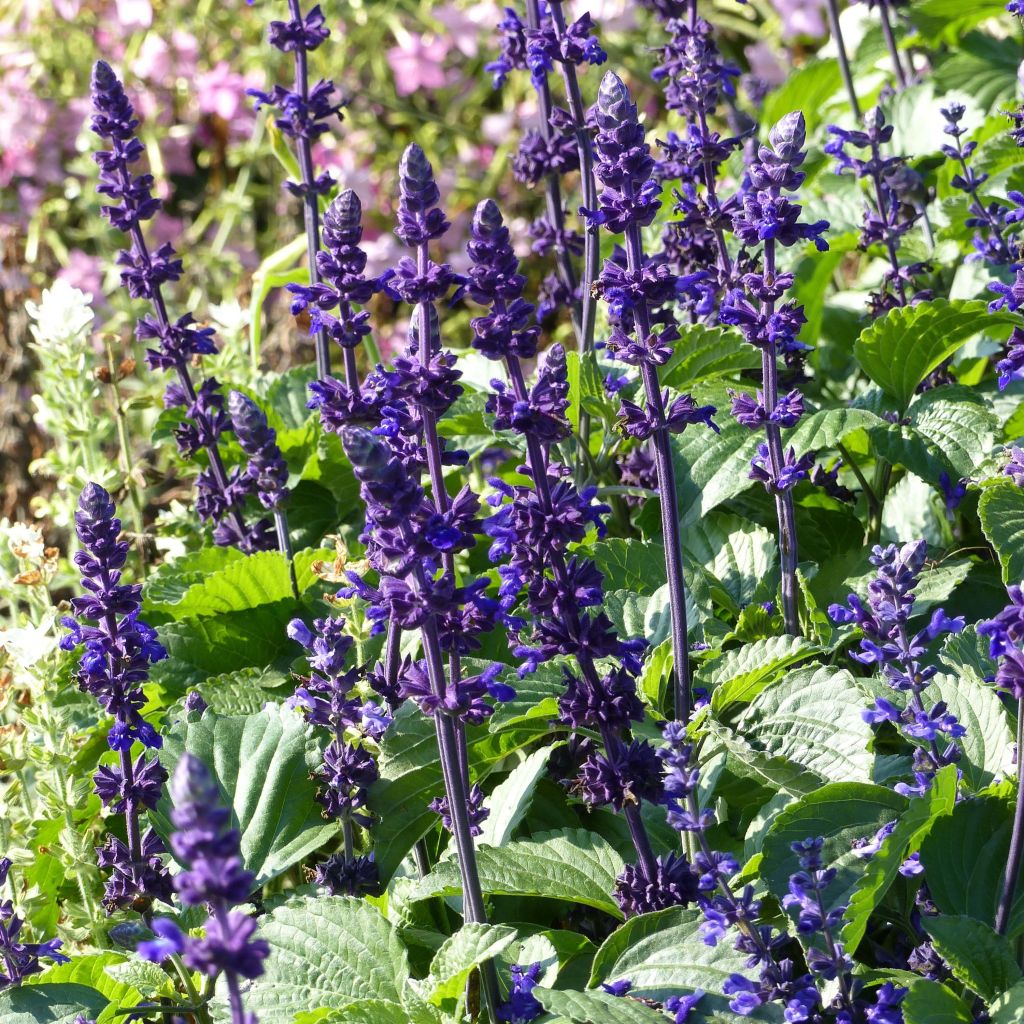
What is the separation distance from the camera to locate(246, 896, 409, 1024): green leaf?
1.89 metres

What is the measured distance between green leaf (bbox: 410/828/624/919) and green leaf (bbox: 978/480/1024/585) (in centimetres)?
83

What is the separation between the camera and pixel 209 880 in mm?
1205

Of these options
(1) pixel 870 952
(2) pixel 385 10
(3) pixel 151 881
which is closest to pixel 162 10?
(2) pixel 385 10

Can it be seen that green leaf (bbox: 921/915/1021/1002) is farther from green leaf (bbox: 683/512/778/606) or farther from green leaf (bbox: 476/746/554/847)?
green leaf (bbox: 683/512/778/606)

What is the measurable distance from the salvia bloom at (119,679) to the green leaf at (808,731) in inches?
38.7

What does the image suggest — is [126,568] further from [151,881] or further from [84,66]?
[84,66]

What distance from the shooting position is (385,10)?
23.3 feet

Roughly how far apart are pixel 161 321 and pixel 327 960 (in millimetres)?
1560

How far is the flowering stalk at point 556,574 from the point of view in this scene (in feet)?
6.00

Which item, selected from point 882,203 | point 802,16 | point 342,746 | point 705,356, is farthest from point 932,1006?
point 802,16

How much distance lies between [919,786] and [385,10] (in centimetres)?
620

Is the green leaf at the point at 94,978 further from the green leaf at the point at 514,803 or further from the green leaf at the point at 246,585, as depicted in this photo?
the green leaf at the point at 246,585

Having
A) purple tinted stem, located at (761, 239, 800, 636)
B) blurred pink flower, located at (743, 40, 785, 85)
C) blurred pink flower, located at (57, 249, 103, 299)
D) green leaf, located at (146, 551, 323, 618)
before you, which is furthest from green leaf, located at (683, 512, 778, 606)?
blurred pink flower, located at (57, 249, 103, 299)

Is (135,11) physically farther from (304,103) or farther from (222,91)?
(304,103)
